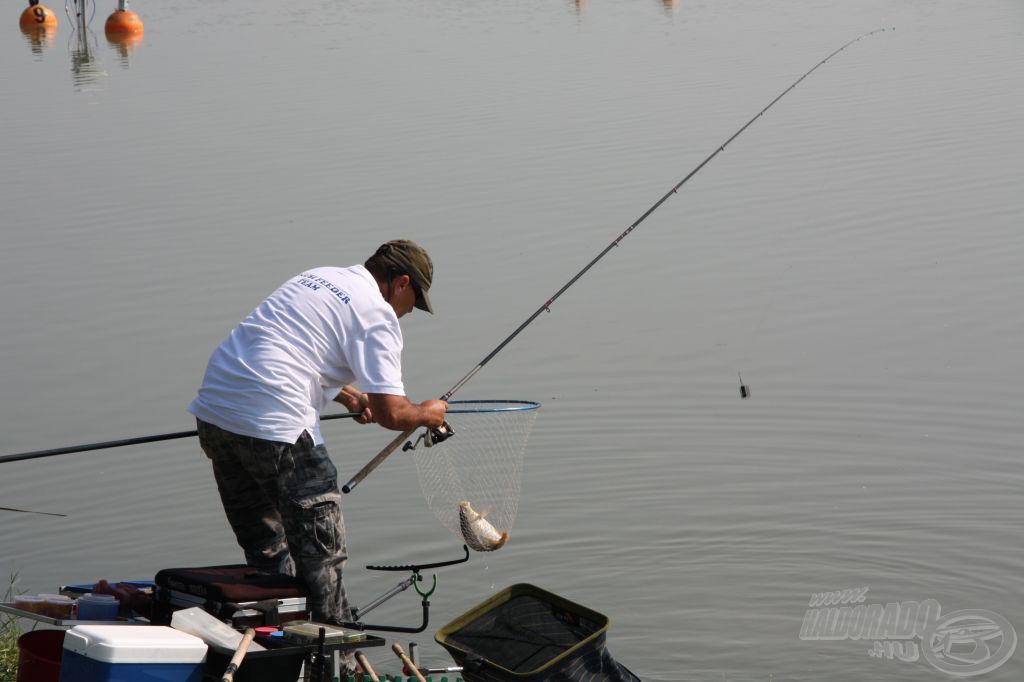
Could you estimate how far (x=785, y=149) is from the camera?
13.2m

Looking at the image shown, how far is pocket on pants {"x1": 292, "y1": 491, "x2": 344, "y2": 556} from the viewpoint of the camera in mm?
4254

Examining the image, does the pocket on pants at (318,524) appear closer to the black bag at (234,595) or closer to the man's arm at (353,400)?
the black bag at (234,595)

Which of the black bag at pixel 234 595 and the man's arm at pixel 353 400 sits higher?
the man's arm at pixel 353 400

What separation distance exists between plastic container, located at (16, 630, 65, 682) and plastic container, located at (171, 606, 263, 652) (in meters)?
0.45

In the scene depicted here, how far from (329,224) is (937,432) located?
19.0 ft

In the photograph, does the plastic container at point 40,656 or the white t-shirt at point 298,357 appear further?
the white t-shirt at point 298,357

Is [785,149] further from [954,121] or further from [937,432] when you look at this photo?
[937,432]

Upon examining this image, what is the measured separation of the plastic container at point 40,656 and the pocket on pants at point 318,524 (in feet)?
2.57

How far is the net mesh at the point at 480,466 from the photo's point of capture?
504 cm

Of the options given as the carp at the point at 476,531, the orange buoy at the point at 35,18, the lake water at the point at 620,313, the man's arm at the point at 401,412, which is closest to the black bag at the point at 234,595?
the man's arm at the point at 401,412

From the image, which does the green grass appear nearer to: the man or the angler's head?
the man

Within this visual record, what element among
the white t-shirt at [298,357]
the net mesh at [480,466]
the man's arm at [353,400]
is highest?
the white t-shirt at [298,357]

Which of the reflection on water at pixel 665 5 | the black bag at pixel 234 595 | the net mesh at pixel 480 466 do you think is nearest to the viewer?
the black bag at pixel 234 595

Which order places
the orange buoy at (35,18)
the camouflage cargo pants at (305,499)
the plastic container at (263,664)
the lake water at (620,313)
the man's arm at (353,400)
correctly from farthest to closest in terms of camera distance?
1. the orange buoy at (35,18)
2. the lake water at (620,313)
3. the man's arm at (353,400)
4. the camouflage cargo pants at (305,499)
5. the plastic container at (263,664)
